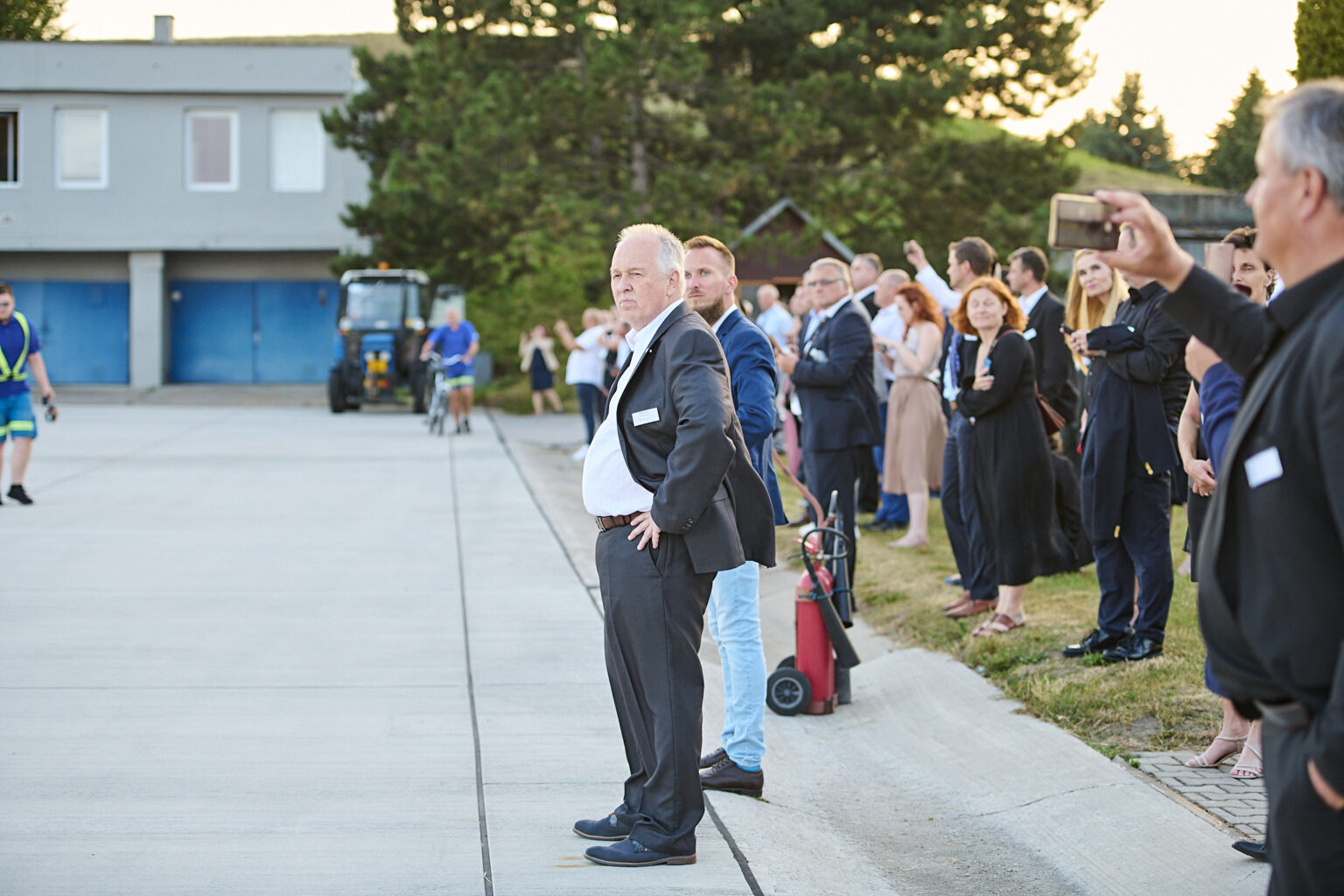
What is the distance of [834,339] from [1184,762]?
3485mm

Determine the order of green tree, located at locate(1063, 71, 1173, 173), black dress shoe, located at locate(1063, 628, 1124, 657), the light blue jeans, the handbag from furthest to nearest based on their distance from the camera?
green tree, located at locate(1063, 71, 1173, 173)
the handbag
black dress shoe, located at locate(1063, 628, 1124, 657)
the light blue jeans

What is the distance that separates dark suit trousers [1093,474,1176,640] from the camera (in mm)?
6414

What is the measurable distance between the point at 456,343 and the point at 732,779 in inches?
665

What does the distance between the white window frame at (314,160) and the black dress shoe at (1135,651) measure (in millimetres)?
33063

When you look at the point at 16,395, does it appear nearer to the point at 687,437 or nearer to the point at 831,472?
the point at 831,472

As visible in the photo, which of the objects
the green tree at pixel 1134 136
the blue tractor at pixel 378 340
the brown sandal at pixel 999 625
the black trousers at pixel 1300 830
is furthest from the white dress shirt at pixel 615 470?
the green tree at pixel 1134 136

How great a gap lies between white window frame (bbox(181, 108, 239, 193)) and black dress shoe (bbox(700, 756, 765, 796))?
34.4 meters

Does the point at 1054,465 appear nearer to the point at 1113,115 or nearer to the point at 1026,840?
the point at 1026,840

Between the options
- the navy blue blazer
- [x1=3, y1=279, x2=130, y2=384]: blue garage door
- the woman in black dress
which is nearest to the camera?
the navy blue blazer

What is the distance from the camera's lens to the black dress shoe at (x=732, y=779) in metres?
4.98

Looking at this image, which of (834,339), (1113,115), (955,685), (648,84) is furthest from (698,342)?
(1113,115)

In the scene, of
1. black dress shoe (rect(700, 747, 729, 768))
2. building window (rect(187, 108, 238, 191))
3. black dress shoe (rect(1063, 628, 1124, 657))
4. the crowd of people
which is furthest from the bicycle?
building window (rect(187, 108, 238, 191))

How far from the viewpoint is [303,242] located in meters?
37.0

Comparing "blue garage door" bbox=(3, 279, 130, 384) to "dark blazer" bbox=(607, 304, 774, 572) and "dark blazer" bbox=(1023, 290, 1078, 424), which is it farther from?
"dark blazer" bbox=(607, 304, 774, 572)
